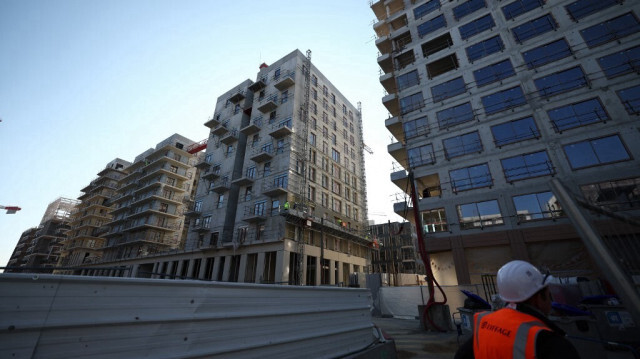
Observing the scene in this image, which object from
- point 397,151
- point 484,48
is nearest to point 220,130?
point 397,151

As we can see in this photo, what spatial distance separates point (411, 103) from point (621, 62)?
1408 centimetres

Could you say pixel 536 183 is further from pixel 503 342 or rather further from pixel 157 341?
pixel 157 341

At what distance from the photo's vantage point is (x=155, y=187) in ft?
160

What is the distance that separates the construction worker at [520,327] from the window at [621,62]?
81.9 ft

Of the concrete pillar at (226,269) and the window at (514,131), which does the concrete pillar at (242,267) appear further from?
the window at (514,131)

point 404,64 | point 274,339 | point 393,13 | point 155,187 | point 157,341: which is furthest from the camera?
point 155,187

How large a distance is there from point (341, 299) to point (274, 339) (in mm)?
1982

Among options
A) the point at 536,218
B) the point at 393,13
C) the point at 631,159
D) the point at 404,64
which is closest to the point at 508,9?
the point at 404,64

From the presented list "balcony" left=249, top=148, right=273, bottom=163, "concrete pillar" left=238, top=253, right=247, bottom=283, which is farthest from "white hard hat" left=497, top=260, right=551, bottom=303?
"balcony" left=249, top=148, right=273, bottom=163

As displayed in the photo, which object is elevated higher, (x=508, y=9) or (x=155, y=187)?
(x=508, y=9)

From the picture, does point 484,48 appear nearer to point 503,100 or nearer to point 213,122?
point 503,100

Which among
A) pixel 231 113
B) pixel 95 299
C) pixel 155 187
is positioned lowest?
pixel 95 299

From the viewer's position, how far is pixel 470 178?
803 inches

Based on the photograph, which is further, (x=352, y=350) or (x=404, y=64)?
(x=404, y=64)
